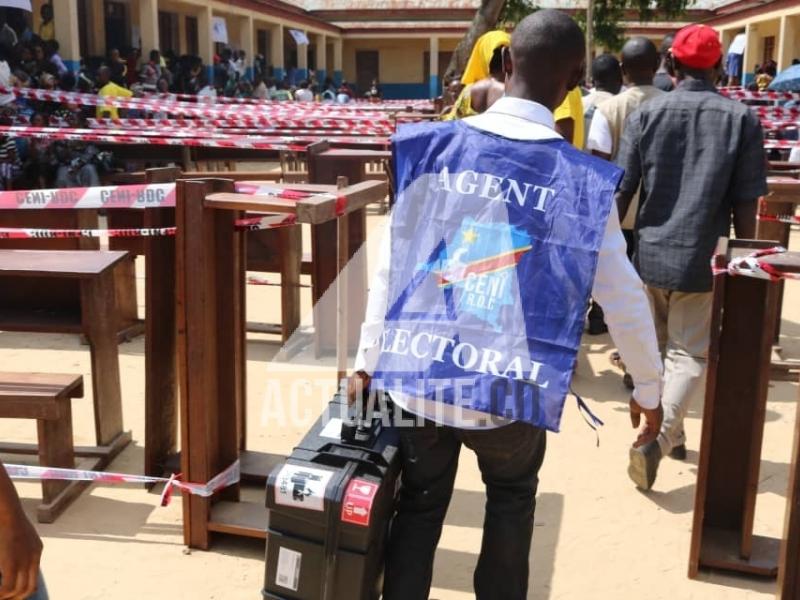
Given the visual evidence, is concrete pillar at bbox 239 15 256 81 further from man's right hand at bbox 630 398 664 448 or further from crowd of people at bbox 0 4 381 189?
man's right hand at bbox 630 398 664 448

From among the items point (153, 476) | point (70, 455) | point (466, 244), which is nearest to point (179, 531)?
point (153, 476)

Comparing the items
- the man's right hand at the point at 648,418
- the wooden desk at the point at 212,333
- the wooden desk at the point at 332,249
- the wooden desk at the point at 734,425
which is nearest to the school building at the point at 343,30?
the wooden desk at the point at 332,249

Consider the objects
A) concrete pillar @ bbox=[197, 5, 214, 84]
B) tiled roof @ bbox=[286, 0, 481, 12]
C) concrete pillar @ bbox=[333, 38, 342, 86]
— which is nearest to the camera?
concrete pillar @ bbox=[197, 5, 214, 84]

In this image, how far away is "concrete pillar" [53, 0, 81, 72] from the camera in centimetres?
1486

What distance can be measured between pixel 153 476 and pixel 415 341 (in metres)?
1.90

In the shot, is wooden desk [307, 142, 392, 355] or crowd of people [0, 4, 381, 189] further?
crowd of people [0, 4, 381, 189]

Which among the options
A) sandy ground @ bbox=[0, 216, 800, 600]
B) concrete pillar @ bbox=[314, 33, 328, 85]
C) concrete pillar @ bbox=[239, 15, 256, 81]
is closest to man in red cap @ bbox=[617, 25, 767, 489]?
sandy ground @ bbox=[0, 216, 800, 600]

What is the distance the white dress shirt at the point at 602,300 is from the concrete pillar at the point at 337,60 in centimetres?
3357

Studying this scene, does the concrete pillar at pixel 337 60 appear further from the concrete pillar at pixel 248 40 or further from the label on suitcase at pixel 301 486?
the label on suitcase at pixel 301 486

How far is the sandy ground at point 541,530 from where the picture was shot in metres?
2.97

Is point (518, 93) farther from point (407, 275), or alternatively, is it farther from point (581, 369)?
point (581, 369)

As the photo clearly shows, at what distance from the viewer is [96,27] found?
741 inches

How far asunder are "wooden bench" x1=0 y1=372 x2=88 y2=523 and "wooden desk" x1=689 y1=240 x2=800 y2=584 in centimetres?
239

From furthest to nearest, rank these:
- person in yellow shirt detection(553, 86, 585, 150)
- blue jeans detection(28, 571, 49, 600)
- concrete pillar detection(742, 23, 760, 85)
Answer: concrete pillar detection(742, 23, 760, 85), person in yellow shirt detection(553, 86, 585, 150), blue jeans detection(28, 571, 49, 600)
